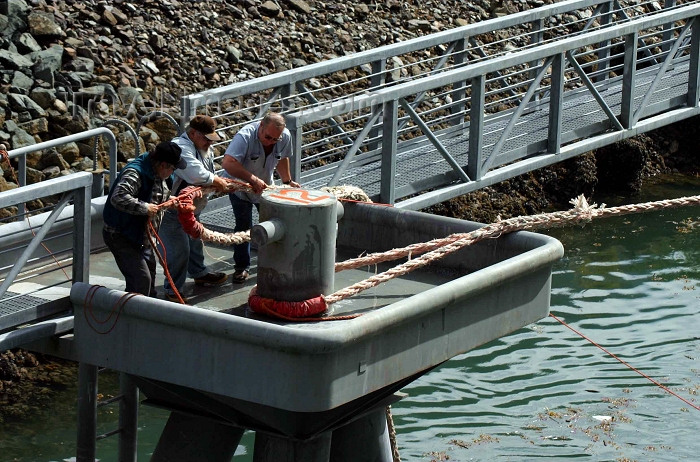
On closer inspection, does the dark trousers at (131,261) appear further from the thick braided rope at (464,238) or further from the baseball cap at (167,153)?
the thick braided rope at (464,238)

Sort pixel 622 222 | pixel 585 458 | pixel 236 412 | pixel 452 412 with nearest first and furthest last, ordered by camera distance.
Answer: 1. pixel 236 412
2. pixel 585 458
3. pixel 452 412
4. pixel 622 222

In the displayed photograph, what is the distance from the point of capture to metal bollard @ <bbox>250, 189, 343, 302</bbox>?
9.23m

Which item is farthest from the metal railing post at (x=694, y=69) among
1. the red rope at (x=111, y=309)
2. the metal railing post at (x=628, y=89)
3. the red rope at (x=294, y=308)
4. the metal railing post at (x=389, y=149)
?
the red rope at (x=111, y=309)

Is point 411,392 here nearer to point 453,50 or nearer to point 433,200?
point 433,200

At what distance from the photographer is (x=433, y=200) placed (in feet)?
45.4

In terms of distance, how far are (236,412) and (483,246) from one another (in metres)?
2.34

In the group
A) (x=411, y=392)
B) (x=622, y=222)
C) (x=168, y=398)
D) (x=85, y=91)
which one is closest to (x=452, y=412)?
(x=411, y=392)

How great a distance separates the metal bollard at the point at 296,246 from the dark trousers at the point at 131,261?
30.4 inches

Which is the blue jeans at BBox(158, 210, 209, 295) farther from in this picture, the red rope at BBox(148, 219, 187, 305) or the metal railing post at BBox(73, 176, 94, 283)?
the metal railing post at BBox(73, 176, 94, 283)

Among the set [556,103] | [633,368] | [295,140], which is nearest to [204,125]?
[295,140]

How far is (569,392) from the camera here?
1466cm

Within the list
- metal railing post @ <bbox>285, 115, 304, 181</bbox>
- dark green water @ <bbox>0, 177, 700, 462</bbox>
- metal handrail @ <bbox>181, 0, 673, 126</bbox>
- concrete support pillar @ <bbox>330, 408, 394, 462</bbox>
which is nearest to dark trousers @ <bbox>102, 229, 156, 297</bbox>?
concrete support pillar @ <bbox>330, 408, 394, 462</bbox>

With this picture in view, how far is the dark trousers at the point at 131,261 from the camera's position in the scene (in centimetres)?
948

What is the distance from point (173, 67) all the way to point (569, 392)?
7031 mm
